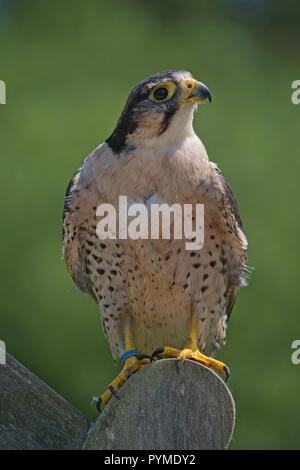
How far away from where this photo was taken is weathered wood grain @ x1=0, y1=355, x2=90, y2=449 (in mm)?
2832

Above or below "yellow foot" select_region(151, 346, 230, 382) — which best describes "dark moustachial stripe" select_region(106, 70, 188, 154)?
above

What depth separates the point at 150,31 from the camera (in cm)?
1070

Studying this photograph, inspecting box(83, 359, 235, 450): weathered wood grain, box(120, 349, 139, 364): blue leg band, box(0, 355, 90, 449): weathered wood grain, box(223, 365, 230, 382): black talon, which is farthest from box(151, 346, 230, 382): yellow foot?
box(0, 355, 90, 449): weathered wood grain

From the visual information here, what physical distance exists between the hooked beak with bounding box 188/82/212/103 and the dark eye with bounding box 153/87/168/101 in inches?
4.0

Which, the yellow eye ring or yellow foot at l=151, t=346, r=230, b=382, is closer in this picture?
yellow foot at l=151, t=346, r=230, b=382

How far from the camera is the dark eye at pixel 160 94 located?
4.18m

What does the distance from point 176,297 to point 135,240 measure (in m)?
0.33

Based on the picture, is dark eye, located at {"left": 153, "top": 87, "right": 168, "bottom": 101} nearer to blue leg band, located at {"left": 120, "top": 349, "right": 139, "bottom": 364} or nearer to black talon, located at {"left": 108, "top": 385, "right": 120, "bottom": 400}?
blue leg band, located at {"left": 120, "top": 349, "right": 139, "bottom": 364}

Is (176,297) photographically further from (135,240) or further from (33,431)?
(33,431)

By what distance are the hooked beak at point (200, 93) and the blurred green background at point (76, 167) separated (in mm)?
2733

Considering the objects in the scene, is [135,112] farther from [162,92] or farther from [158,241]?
[158,241]

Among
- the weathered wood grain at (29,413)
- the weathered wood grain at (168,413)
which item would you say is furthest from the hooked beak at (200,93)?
the weathered wood grain at (29,413)

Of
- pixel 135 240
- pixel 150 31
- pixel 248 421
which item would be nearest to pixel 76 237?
pixel 135 240

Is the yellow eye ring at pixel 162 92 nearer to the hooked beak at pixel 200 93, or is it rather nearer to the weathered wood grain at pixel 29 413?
the hooked beak at pixel 200 93
